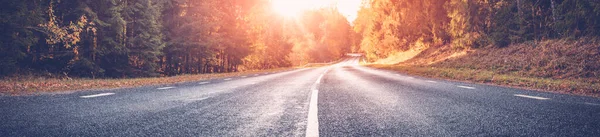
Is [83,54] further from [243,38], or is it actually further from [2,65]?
[243,38]

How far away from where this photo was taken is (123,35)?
16.0 metres

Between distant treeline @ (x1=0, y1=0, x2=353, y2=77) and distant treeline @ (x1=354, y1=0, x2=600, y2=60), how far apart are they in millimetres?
16002

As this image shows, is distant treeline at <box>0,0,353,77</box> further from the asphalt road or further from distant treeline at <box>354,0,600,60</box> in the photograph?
distant treeline at <box>354,0,600,60</box>

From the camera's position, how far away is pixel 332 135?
2.35 metres

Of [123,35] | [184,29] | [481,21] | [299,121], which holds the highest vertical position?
[481,21]

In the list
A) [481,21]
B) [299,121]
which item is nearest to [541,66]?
[481,21]

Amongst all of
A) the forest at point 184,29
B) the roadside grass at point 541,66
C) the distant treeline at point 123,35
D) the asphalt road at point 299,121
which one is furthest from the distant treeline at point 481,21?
the distant treeline at point 123,35

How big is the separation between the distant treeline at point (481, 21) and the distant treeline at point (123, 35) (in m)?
16.0

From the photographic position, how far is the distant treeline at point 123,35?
11555 millimetres

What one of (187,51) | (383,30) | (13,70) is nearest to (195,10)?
(187,51)

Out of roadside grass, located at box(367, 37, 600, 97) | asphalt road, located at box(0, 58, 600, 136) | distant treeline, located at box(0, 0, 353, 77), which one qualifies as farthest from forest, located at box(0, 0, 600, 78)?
asphalt road, located at box(0, 58, 600, 136)

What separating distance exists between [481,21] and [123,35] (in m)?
24.0

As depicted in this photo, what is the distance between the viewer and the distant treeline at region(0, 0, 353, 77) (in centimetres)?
1155

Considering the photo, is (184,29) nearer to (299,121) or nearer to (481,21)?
(299,121)
